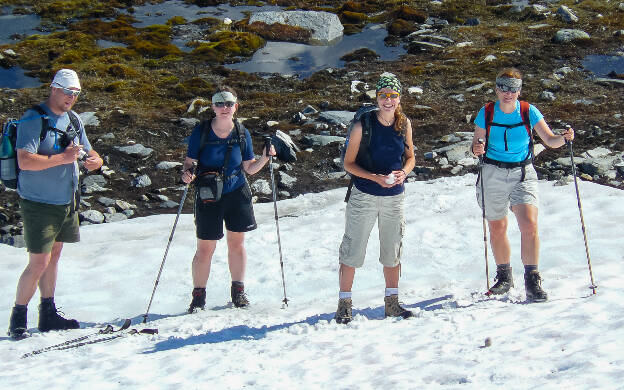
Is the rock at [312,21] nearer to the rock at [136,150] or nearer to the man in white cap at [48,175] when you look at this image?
the rock at [136,150]

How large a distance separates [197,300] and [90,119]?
1347 centimetres

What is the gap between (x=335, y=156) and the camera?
17250 mm

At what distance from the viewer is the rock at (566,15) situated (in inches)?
1287

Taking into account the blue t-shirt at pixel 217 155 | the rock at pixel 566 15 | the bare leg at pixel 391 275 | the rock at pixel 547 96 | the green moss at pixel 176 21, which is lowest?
the rock at pixel 547 96

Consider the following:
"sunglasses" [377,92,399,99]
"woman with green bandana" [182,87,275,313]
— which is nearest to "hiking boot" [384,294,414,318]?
"woman with green bandana" [182,87,275,313]

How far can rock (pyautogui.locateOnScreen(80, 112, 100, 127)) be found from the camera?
20.0 metres

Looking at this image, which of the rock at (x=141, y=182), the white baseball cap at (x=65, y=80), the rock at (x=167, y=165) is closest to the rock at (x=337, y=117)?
the rock at (x=167, y=165)

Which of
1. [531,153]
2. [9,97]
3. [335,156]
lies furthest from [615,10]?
[531,153]

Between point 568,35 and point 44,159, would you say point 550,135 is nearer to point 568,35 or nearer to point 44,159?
point 44,159

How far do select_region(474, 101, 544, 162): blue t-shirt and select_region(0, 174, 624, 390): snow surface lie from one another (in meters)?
1.58

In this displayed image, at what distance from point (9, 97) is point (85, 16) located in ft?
54.1

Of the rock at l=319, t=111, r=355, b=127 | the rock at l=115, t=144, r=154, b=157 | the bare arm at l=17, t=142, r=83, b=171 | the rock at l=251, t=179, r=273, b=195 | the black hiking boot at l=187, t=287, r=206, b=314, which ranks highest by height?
the bare arm at l=17, t=142, r=83, b=171

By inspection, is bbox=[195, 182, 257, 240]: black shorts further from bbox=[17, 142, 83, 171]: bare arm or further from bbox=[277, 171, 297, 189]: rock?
bbox=[277, 171, 297, 189]: rock

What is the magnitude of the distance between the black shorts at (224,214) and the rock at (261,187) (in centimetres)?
733
